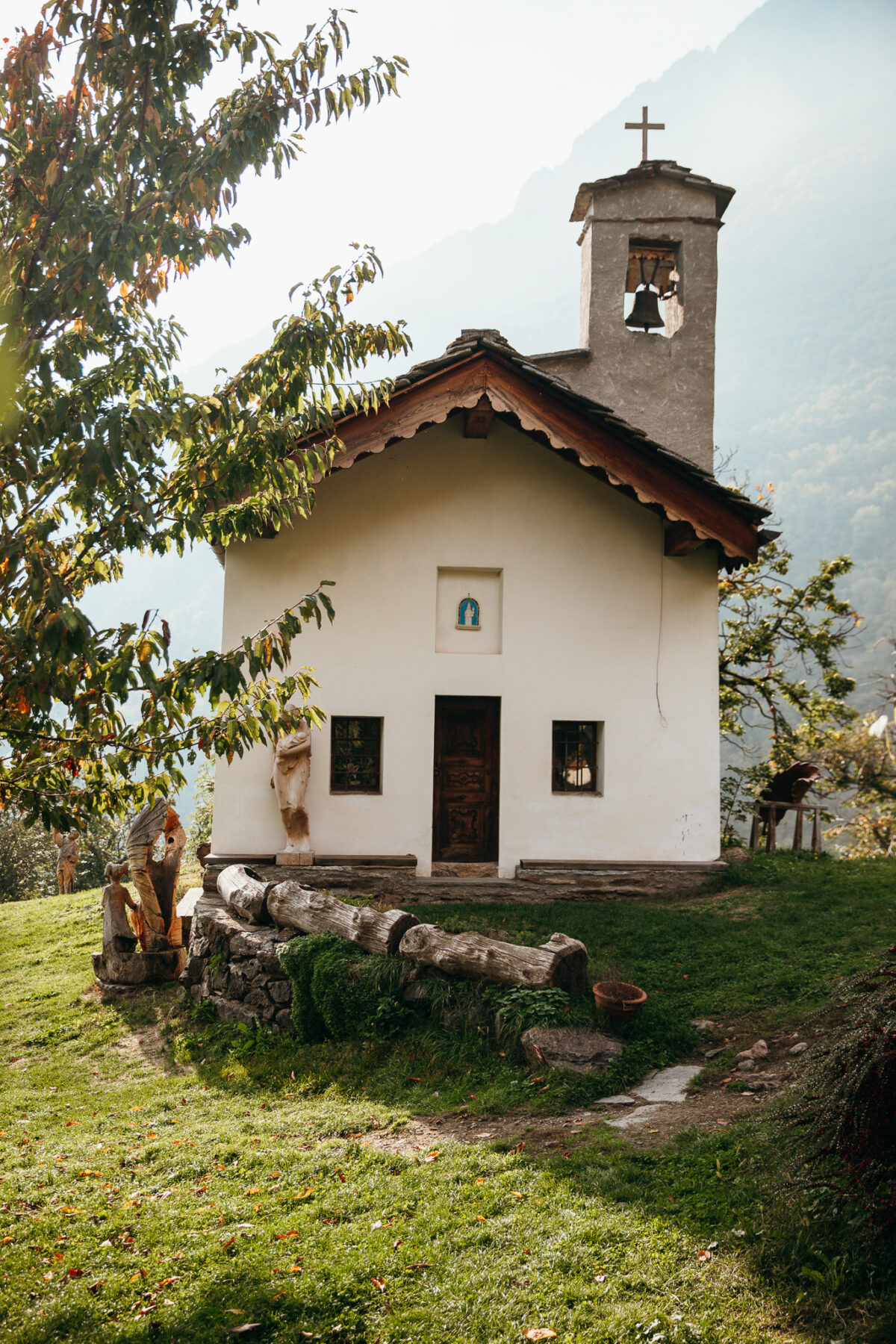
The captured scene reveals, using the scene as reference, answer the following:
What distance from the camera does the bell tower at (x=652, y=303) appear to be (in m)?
12.8

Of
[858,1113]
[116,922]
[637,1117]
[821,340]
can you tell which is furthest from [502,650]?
[821,340]

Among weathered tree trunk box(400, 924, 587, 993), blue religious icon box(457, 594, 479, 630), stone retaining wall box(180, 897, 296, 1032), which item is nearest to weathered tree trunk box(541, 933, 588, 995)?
weathered tree trunk box(400, 924, 587, 993)

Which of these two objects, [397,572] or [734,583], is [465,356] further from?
[734,583]

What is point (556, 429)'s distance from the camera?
1016 cm

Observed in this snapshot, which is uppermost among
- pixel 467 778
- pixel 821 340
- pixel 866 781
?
pixel 821 340

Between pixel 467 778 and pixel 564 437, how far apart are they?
4146 mm

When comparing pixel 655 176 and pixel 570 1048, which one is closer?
pixel 570 1048

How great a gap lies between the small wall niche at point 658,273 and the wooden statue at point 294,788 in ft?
25.1

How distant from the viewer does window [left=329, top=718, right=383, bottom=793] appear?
1080cm

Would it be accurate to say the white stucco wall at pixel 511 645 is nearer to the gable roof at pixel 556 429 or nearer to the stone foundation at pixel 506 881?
the stone foundation at pixel 506 881

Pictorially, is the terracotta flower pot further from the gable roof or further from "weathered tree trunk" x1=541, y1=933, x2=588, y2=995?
the gable roof

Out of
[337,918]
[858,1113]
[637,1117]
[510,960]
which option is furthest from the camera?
[337,918]

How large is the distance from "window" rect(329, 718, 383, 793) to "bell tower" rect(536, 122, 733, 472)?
5664 mm

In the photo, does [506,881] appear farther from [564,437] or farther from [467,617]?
[564,437]
